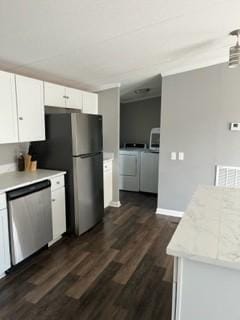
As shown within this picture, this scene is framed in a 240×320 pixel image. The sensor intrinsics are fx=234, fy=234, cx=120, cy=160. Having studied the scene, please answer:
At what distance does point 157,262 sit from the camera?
2549 millimetres

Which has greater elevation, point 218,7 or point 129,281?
point 218,7

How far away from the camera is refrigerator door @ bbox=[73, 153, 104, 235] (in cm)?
303

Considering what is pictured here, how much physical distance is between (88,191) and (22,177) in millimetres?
916

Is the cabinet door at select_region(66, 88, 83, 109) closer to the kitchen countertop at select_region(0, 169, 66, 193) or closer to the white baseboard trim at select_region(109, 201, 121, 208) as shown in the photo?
the kitchen countertop at select_region(0, 169, 66, 193)

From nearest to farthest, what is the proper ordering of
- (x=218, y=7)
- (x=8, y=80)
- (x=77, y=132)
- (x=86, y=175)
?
(x=218, y=7)
(x=8, y=80)
(x=77, y=132)
(x=86, y=175)

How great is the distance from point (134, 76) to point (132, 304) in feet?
10.1

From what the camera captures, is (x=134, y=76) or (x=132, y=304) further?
(x=134, y=76)

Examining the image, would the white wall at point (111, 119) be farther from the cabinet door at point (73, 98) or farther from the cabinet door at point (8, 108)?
the cabinet door at point (8, 108)

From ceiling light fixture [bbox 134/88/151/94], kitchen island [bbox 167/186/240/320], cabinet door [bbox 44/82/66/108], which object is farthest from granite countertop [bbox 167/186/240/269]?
ceiling light fixture [bbox 134/88/151/94]

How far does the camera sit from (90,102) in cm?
387

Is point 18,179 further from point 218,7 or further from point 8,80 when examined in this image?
point 218,7

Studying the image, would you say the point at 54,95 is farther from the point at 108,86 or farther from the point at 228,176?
the point at 228,176

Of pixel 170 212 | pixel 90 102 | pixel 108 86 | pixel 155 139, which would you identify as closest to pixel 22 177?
pixel 90 102

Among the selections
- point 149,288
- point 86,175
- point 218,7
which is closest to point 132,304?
point 149,288
